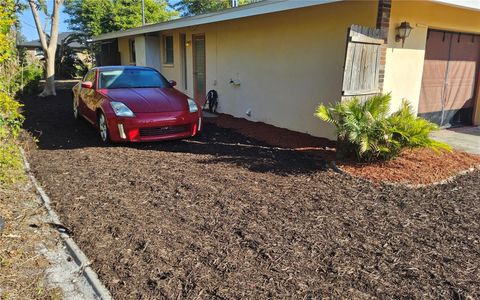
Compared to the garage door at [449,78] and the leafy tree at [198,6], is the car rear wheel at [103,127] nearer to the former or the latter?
the garage door at [449,78]

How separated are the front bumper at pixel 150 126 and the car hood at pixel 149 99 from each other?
0.13 m

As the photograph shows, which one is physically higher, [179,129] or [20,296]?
[179,129]

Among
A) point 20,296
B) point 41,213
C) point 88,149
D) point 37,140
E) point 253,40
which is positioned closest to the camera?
point 20,296

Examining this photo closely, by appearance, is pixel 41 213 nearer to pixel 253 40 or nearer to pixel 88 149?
pixel 88 149

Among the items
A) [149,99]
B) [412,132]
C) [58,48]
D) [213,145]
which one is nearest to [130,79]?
[149,99]

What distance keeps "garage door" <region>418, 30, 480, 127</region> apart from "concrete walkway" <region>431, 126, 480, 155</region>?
372 mm

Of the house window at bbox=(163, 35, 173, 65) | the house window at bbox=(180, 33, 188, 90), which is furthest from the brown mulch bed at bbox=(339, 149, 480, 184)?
the house window at bbox=(163, 35, 173, 65)

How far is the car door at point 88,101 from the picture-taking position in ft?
25.3

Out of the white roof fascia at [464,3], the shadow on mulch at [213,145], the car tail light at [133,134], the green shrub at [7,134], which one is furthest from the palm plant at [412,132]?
the green shrub at [7,134]

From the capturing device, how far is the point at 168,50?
14117 millimetres

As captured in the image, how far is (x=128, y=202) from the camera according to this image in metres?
4.36

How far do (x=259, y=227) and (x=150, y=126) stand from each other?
367cm

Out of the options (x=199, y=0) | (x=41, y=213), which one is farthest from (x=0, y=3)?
(x=199, y=0)

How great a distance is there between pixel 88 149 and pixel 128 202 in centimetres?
281
